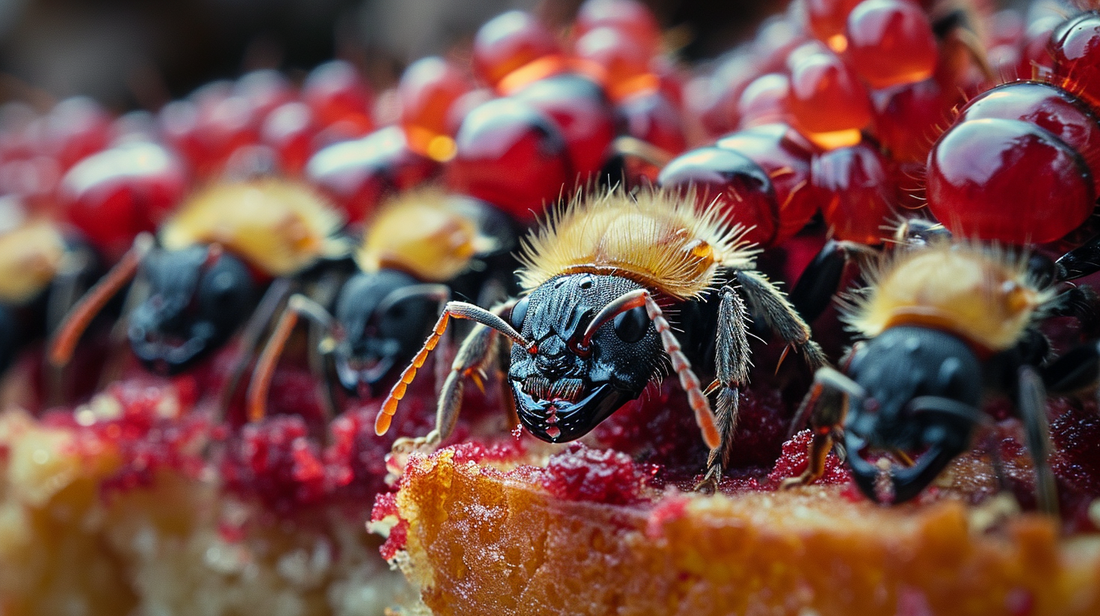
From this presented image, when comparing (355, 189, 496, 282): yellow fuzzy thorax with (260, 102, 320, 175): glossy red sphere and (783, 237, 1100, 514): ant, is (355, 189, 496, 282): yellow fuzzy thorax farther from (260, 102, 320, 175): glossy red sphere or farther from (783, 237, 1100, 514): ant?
(783, 237, 1100, 514): ant

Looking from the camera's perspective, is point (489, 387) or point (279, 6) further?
point (279, 6)

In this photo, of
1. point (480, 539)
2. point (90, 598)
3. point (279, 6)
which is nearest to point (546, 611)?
point (480, 539)

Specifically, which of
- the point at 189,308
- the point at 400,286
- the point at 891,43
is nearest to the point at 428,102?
the point at 400,286

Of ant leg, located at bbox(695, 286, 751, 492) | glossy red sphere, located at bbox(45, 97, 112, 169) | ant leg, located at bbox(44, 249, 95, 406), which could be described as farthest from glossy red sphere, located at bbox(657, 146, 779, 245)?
glossy red sphere, located at bbox(45, 97, 112, 169)

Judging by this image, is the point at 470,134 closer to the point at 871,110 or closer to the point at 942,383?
the point at 871,110

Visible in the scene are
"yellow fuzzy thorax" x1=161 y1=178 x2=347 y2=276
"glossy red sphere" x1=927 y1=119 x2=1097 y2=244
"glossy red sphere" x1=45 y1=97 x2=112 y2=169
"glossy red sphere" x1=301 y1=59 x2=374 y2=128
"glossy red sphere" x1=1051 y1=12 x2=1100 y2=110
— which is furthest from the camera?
"glossy red sphere" x1=45 y1=97 x2=112 y2=169

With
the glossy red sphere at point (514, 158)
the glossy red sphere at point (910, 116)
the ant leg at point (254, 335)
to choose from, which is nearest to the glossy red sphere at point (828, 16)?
the glossy red sphere at point (910, 116)

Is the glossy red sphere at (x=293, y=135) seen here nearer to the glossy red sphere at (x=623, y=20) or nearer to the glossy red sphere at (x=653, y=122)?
the glossy red sphere at (x=623, y=20)
